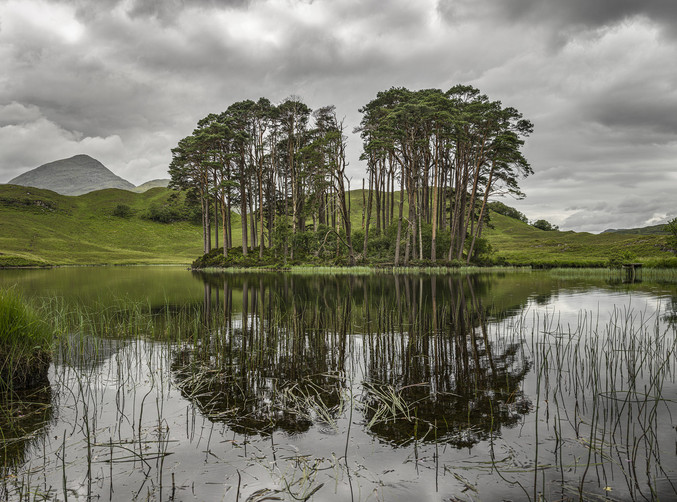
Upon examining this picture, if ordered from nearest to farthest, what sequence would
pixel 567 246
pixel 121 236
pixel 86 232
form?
pixel 567 246 → pixel 86 232 → pixel 121 236

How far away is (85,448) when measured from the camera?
160 inches

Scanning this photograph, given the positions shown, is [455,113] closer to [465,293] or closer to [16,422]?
[465,293]

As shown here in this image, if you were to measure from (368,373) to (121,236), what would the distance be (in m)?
100

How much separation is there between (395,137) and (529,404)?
3142 centimetres

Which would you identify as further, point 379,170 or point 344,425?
point 379,170

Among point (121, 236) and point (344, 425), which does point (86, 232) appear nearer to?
point (121, 236)

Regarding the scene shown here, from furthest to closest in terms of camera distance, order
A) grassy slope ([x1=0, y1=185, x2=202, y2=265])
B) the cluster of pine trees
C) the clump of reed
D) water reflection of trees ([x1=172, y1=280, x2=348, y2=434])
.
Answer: grassy slope ([x1=0, y1=185, x2=202, y2=265]), the cluster of pine trees, the clump of reed, water reflection of trees ([x1=172, y1=280, x2=348, y2=434])

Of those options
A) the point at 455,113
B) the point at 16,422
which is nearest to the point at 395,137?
the point at 455,113

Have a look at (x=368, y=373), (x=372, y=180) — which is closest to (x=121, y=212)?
(x=372, y=180)

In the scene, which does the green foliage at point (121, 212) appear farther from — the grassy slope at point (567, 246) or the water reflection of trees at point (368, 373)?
the water reflection of trees at point (368, 373)

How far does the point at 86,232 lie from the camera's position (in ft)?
294

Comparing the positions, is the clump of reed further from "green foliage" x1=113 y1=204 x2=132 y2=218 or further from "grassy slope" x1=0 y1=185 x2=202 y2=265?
"green foliage" x1=113 y1=204 x2=132 y2=218

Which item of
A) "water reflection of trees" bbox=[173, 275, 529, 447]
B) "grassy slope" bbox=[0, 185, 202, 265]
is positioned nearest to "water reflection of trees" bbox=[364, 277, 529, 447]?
"water reflection of trees" bbox=[173, 275, 529, 447]

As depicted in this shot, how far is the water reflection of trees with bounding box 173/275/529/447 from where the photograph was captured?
466cm
